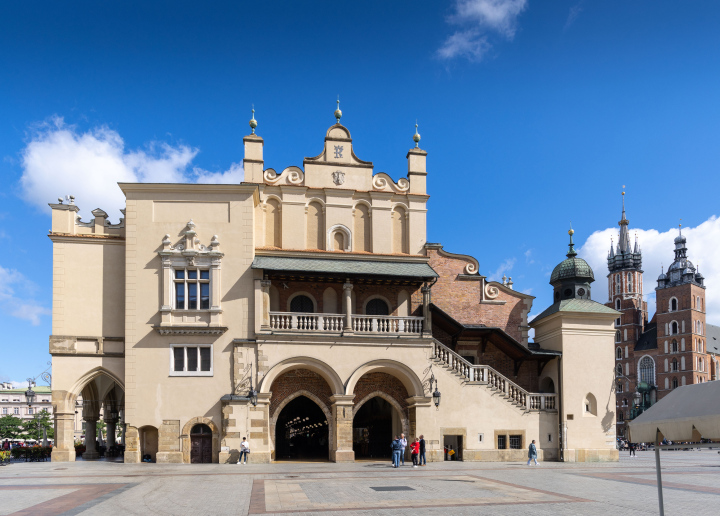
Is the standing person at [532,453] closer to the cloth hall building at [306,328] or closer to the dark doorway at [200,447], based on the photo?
the cloth hall building at [306,328]

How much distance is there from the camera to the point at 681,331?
5231 inches

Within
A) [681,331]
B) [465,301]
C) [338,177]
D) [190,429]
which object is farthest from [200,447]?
[681,331]

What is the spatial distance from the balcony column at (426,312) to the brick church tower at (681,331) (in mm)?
106995

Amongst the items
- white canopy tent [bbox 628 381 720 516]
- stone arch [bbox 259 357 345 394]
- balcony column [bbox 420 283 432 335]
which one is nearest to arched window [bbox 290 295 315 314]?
stone arch [bbox 259 357 345 394]

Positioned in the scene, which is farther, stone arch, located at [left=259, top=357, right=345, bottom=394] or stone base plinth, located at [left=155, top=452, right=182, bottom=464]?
stone arch, located at [left=259, top=357, right=345, bottom=394]

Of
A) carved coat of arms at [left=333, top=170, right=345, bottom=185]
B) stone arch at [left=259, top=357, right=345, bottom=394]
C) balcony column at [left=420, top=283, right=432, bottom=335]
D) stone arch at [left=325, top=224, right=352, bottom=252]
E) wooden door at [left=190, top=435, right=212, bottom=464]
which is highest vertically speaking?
carved coat of arms at [left=333, top=170, right=345, bottom=185]

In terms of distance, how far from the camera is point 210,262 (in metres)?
34.2

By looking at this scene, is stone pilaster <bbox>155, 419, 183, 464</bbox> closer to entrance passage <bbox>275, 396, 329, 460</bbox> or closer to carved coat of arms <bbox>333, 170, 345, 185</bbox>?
entrance passage <bbox>275, 396, 329, 460</bbox>

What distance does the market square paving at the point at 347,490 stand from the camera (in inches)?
686

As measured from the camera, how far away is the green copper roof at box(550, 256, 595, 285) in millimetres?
40531

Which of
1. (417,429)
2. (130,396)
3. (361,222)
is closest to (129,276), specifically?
(130,396)

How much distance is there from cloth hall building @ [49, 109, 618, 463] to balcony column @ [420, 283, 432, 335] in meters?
0.11

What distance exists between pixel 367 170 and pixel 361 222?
115 inches

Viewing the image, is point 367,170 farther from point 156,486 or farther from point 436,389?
point 156,486
